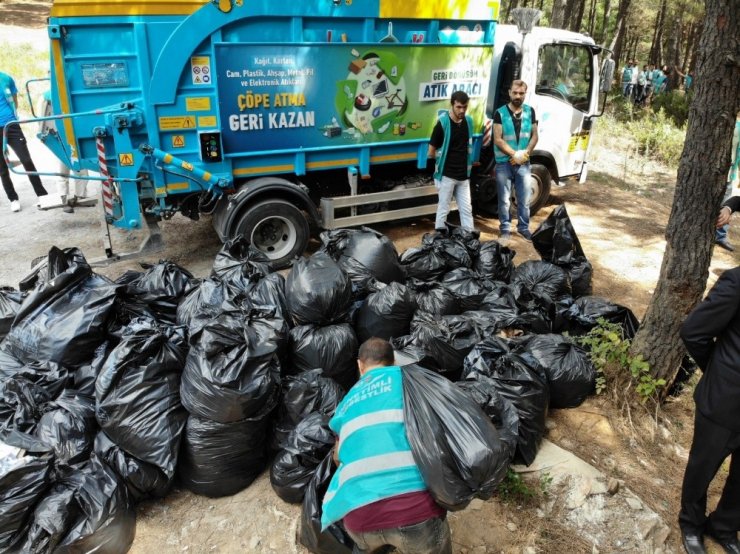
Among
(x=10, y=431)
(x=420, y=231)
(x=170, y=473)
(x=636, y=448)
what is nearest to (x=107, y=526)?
(x=170, y=473)

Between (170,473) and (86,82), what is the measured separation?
3.49m

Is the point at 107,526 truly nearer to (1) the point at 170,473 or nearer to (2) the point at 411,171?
(1) the point at 170,473

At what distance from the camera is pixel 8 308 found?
372 centimetres

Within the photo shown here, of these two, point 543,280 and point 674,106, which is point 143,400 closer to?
point 543,280

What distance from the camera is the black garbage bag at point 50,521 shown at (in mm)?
2377

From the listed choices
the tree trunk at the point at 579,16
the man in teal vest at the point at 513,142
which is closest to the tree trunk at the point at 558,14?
the man in teal vest at the point at 513,142

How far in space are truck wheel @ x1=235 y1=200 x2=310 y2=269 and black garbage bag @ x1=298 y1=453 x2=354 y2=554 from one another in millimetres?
3178

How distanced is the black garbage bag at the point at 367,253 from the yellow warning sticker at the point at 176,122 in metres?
1.57

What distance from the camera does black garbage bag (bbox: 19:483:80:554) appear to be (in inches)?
93.6

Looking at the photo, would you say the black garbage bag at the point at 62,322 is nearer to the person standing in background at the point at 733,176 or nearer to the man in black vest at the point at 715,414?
the man in black vest at the point at 715,414

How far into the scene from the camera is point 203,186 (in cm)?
514

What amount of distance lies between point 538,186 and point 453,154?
75.0 inches

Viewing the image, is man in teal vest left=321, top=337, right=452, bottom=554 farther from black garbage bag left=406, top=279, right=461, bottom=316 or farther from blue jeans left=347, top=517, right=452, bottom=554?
black garbage bag left=406, top=279, right=461, bottom=316

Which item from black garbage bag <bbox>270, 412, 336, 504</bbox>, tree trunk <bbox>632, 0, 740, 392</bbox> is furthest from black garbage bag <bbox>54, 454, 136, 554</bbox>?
tree trunk <bbox>632, 0, 740, 392</bbox>
